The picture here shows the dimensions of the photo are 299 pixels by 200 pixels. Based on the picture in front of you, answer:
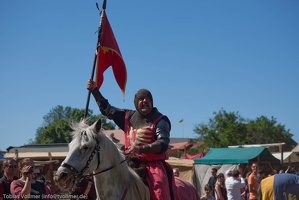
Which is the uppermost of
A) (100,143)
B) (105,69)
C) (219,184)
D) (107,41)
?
(107,41)

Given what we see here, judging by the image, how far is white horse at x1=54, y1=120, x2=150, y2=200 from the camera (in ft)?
16.7

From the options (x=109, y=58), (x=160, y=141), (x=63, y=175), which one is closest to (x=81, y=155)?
(x=63, y=175)

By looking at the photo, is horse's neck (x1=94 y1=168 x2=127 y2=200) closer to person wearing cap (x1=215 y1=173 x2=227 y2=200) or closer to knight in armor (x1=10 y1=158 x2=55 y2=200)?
knight in armor (x1=10 y1=158 x2=55 y2=200)

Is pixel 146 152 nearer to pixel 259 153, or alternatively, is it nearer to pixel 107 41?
pixel 107 41

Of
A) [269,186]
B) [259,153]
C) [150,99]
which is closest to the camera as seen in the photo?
[150,99]

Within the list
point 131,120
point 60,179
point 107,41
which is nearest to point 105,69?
point 107,41

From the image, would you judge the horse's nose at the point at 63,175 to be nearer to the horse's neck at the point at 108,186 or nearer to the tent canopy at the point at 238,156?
the horse's neck at the point at 108,186

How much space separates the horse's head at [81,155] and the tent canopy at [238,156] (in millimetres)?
16262

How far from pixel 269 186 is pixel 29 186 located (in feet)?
12.0

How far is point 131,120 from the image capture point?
612cm

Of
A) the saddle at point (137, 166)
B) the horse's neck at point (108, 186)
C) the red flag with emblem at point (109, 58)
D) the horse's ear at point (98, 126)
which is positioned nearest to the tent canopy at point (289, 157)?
the red flag with emblem at point (109, 58)

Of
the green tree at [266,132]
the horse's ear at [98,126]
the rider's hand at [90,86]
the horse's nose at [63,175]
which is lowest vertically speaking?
the horse's nose at [63,175]

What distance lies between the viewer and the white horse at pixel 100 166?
510 cm

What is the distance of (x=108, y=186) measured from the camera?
18.0ft
